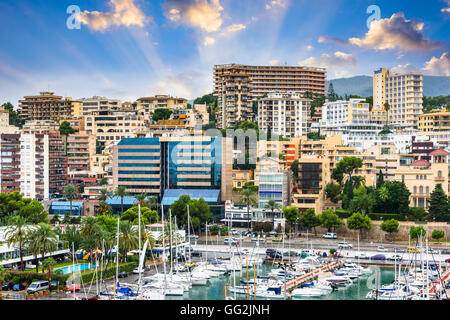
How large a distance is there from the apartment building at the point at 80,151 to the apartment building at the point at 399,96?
14.8 m

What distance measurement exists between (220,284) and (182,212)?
20.0 feet

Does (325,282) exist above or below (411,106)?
below

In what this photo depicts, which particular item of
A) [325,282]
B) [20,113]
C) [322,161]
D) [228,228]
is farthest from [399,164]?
[20,113]

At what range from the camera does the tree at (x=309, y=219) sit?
20234 mm

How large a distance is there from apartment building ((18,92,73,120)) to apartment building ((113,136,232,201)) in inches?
476

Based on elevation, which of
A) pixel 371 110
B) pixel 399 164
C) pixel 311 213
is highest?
pixel 371 110

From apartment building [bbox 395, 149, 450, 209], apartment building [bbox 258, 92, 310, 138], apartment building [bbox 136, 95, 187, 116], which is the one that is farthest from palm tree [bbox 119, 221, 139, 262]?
apartment building [bbox 136, 95, 187, 116]

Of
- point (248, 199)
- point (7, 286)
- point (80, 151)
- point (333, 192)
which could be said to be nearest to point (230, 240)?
point (248, 199)

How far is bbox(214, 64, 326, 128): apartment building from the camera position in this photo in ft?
114

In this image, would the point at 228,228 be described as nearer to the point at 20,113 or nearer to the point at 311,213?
the point at 311,213

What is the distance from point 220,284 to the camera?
14953 mm

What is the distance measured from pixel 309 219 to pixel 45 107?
21.6 m

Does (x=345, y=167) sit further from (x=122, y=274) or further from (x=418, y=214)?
(x=122, y=274)

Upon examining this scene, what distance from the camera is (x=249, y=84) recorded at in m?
36.0
